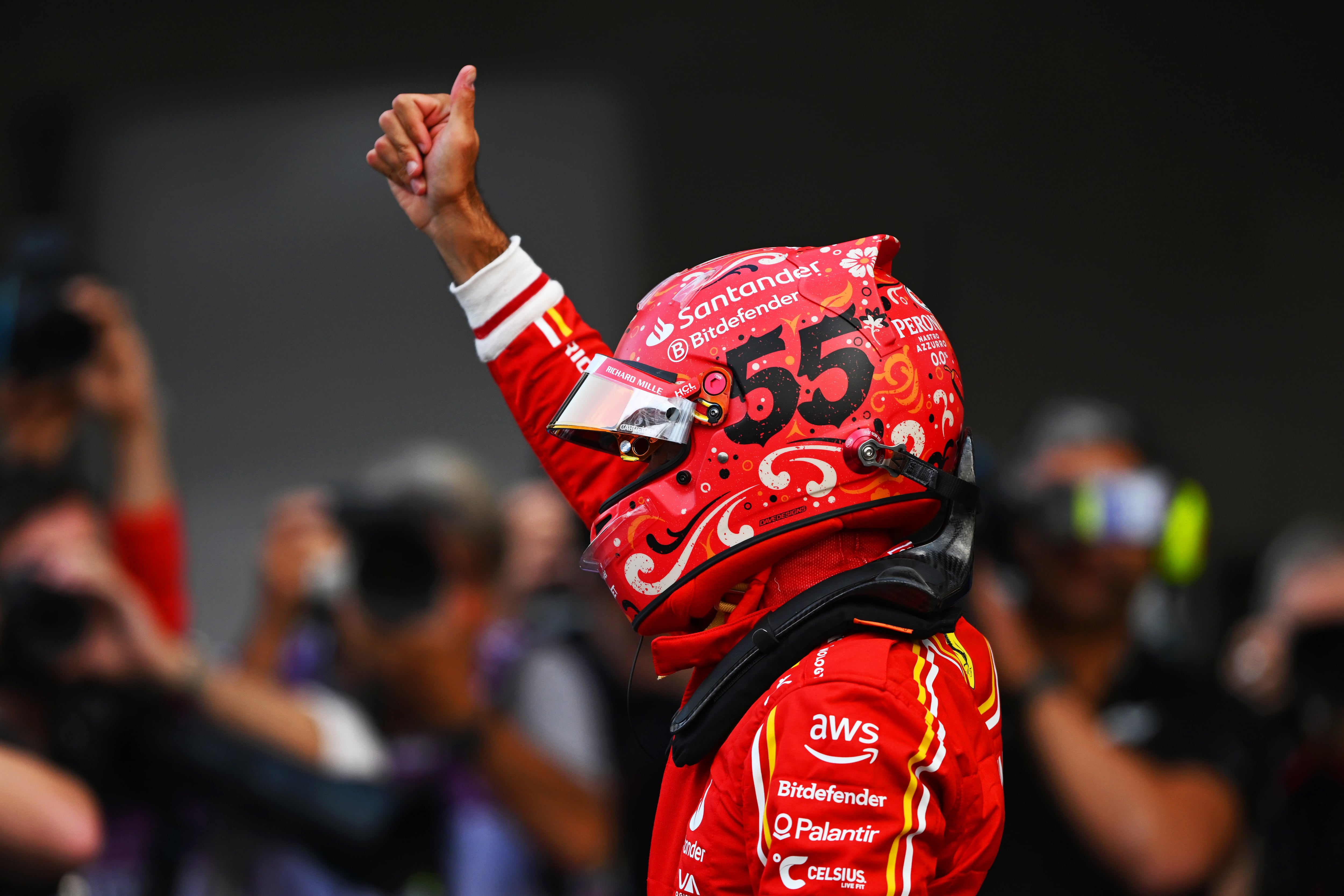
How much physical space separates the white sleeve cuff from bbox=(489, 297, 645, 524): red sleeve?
10mm

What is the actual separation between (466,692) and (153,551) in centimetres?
71

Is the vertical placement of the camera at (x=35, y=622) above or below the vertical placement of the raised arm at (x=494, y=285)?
below

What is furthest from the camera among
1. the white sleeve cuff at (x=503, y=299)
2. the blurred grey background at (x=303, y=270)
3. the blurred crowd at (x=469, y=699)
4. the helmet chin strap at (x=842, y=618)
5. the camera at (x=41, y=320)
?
the blurred grey background at (x=303, y=270)

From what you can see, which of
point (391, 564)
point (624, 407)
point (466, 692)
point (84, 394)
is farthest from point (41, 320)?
point (624, 407)

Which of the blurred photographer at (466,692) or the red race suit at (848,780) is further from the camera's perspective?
the blurred photographer at (466,692)

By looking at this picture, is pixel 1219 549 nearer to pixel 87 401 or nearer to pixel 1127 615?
pixel 1127 615

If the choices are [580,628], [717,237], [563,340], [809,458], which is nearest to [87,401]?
[580,628]

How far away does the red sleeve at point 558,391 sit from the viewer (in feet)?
4.58

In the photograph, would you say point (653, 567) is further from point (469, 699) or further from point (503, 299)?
point (469, 699)

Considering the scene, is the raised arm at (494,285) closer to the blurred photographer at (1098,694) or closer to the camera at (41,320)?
the blurred photographer at (1098,694)

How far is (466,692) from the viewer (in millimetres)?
2844

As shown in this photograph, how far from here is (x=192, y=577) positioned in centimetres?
595

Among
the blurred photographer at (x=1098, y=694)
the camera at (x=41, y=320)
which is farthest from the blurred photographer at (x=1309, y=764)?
the camera at (x=41, y=320)

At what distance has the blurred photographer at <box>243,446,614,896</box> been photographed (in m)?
2.76
